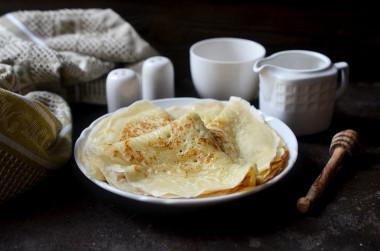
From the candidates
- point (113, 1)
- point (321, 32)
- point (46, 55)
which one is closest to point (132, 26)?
point (113, 1)

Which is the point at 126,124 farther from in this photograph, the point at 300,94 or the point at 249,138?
the point at 300,94

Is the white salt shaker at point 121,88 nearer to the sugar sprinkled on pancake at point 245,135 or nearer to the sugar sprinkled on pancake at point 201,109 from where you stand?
the sugar sprinkled on pancake at point 201,109

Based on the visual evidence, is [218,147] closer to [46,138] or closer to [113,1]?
[46,138]

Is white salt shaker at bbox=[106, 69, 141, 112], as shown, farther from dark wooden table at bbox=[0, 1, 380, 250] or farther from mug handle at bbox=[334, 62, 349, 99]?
mug handle at bbox=[334, 62, 349, 99]

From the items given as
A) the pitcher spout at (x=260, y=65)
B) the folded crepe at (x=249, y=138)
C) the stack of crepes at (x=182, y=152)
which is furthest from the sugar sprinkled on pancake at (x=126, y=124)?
the pitcher spout at (x=260, y=65)

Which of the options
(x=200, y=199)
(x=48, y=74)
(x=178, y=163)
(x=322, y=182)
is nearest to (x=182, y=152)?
(x=178, y=163)

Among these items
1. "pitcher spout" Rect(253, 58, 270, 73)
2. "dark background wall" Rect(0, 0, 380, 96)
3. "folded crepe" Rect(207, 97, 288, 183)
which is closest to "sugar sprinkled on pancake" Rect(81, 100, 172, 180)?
"folded crepe" Rect(207, 97, 288, 183)
